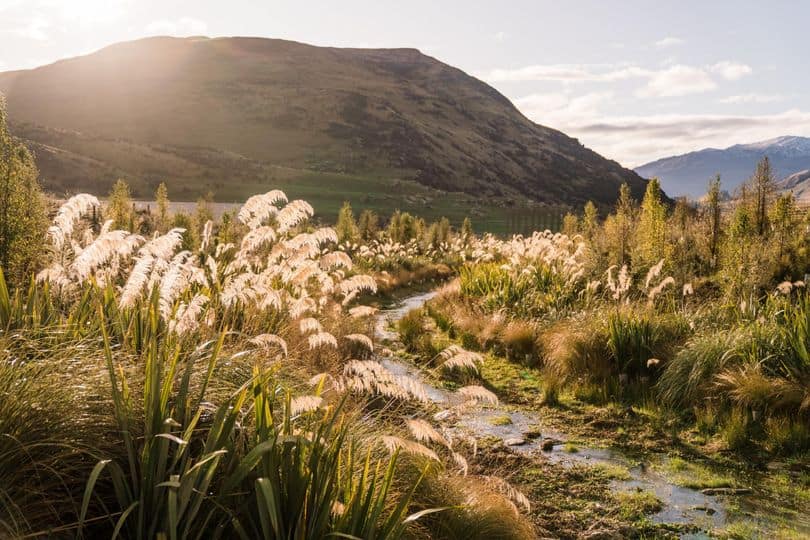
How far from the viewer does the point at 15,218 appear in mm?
7645

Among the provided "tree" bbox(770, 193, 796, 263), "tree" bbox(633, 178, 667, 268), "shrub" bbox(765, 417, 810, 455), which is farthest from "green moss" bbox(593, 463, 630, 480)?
"tree" bbox(770, 193, 796, 263)

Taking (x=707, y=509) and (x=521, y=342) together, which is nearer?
(x=707, y=509)

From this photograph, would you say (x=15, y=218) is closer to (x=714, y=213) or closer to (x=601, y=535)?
(x=601, y=535)

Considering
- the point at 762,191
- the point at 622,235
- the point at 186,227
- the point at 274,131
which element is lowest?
the point at 622,235

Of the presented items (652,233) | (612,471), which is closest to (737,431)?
(612,471)

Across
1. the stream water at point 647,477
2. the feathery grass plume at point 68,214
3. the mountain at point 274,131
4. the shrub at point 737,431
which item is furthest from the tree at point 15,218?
the mountain at point 274,131

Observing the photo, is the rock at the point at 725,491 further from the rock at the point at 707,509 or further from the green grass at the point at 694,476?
the rock at the point at 707,509

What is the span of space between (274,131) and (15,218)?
11666 centimetres

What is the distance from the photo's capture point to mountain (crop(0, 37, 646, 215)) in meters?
74.8

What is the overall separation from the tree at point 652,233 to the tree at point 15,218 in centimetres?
1076

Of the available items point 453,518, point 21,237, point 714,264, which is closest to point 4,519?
point 453,518

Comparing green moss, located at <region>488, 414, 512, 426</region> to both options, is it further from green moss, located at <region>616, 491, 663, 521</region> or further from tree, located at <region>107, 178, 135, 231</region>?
tree, located at <region>107, 178, 135, 231</region>

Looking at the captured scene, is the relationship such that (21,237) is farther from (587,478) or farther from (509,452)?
(587,478)

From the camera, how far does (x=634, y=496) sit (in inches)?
226
